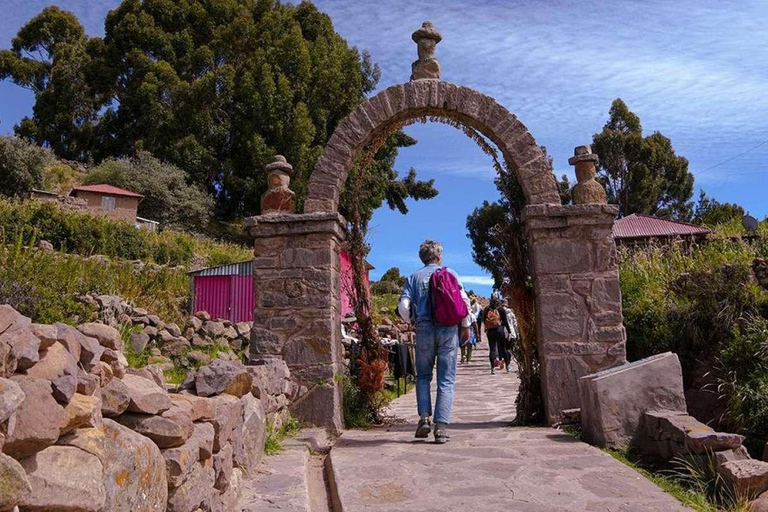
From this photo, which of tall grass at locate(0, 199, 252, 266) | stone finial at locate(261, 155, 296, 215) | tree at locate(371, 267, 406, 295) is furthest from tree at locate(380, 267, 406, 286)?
stone finial at locate(261, 155, 296, 215)

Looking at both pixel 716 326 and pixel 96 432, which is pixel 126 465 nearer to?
pixel 96 432

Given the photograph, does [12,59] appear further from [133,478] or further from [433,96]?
[133,478]

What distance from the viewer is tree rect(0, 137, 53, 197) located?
86.5 ft

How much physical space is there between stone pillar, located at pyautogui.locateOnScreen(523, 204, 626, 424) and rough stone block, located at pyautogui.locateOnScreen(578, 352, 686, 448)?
1053mm

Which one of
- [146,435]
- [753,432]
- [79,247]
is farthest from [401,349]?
[79,247]

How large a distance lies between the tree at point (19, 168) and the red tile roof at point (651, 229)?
2298cm

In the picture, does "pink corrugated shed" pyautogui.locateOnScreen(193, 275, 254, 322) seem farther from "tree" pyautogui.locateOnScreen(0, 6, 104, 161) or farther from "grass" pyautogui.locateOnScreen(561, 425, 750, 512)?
"tree" pyautogui.locateOnScreen(0, 6, 104, 161)

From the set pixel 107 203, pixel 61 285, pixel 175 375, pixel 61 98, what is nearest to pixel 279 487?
pixel 175 375

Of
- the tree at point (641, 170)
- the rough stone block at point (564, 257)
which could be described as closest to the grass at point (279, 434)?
the rough stone block at point (564, 257)

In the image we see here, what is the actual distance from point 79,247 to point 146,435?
62.9ft

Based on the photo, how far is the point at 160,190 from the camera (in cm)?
2789

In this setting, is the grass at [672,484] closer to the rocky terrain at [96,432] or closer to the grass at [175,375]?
the rocky terrain at [96,432]

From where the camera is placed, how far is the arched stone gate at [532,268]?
237 inches

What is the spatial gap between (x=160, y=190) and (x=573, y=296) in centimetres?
2485
